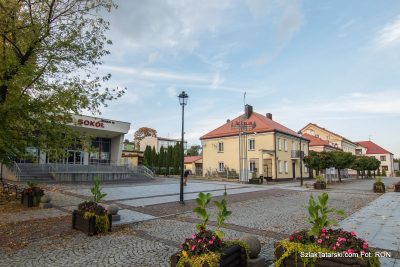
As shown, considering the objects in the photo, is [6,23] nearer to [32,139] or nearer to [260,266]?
[32,139]

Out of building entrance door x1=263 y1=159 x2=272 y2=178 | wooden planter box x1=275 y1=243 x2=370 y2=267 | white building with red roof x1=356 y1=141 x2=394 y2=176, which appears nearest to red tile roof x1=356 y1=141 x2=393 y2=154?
white building with red roof x1=356 y1=141 x2=394 y2=176

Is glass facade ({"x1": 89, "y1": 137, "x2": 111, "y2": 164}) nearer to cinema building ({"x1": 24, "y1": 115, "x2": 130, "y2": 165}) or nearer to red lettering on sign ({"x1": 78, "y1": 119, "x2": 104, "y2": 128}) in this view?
cinema building ({"x1": 24, "y1": 115, "x2": 130, "y2": 165})

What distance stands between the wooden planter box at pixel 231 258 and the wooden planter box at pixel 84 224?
419cm

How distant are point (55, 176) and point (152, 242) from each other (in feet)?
73.0

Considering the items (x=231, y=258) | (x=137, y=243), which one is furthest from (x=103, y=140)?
(x=231, y=258)

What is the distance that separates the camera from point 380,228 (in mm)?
9008

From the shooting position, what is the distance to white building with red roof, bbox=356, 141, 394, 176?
83750 millimetres

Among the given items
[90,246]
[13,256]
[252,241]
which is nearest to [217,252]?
[252,241]

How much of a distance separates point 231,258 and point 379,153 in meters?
95.8

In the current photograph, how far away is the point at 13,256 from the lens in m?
6.07

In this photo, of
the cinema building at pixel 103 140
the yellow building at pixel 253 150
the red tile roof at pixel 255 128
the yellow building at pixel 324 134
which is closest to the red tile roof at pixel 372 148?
Result: the yellow building at pixel 324 134

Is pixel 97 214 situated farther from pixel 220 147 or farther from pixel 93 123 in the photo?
pixel 220 147

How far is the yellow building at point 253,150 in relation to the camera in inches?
1490

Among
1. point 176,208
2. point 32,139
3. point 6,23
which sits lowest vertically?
point 176,208
